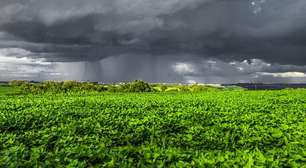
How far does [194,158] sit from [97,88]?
340 feet

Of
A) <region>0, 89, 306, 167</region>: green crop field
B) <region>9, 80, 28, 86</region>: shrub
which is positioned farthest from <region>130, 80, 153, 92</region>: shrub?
<region>0, 89, 306, 167</region>: green crop field

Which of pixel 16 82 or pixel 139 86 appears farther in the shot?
pixel 16 82

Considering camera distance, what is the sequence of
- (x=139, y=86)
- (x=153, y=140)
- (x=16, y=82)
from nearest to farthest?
(x=153, y=140), (x=139, y=86), (x=16, y=82)

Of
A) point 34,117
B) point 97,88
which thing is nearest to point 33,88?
point 97,88

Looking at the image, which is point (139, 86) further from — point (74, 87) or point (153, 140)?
point (153, 140)

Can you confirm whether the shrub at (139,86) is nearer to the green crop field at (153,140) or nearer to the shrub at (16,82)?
the shrub at (16,82)

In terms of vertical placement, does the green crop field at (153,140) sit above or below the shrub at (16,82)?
below

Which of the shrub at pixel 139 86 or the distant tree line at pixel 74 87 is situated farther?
the shrub at pixel 139 86

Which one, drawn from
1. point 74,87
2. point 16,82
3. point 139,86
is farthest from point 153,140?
point 16,82

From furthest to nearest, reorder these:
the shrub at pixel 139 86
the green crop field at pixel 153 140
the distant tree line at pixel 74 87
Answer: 1. the shrub at pixel 139 86
2. the distant tree line at pixel 74 87
3. the green crop field at pixel 153 140

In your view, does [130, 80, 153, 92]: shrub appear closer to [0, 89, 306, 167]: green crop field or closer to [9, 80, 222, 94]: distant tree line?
[9, 80, 222, 94]: distant tree line

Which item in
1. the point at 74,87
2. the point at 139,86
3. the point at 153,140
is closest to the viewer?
the point at 153,140

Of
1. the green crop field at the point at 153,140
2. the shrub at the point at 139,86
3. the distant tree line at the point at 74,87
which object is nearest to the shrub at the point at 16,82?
the distant tree line at the point at 74,87

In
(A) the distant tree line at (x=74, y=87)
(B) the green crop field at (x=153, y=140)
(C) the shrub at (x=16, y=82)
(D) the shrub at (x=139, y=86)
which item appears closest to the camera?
(B) the green crop field at (x=153, y=140)
